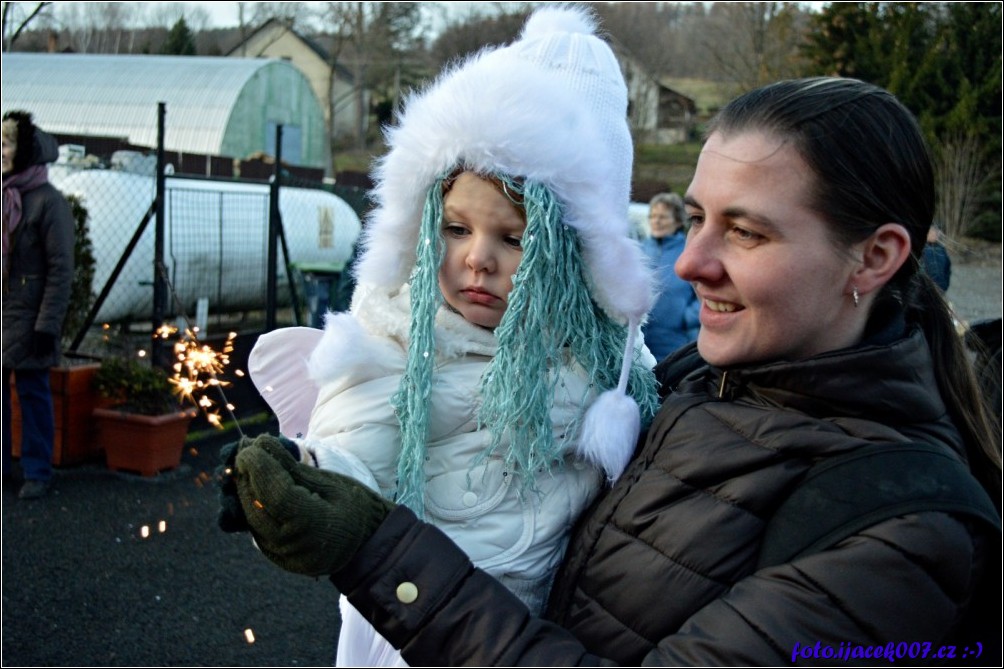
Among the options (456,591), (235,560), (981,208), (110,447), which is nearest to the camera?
(456,591)

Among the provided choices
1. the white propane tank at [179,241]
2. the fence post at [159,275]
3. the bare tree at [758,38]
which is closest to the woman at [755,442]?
the fence post at [159,275]

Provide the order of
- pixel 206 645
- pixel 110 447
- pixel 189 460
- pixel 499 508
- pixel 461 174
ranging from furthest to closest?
pixel 189 460, pixel 110 447, pixel 206 645, pixel 461 174, pixel 499 508

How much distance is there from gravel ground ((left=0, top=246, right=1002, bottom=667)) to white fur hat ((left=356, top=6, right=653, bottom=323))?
2793 millimetres

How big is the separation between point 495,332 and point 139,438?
543cm

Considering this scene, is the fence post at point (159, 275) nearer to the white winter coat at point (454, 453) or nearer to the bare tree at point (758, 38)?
the white winter coat at point (454, 453)

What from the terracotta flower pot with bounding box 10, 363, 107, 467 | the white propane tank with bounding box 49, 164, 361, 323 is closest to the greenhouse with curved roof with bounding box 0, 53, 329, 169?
the white propane tank with bounding box 49, 164, 361, 323

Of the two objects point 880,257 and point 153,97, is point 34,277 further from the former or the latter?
point 153,97

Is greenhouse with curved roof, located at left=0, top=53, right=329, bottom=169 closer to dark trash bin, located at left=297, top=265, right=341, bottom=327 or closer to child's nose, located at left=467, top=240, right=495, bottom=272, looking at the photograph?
dark trash bin, located at left=297, top=265, right=341, bottom=327

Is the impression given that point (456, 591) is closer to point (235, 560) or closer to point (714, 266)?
point (714, 266)

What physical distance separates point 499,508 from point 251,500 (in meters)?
0.54

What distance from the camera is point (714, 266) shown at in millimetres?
1470

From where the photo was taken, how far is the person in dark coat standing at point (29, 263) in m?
5.96

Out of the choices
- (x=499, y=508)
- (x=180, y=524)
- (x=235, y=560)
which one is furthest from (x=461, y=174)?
(x=180, y=524)

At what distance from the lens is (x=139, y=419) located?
6.60 meters
